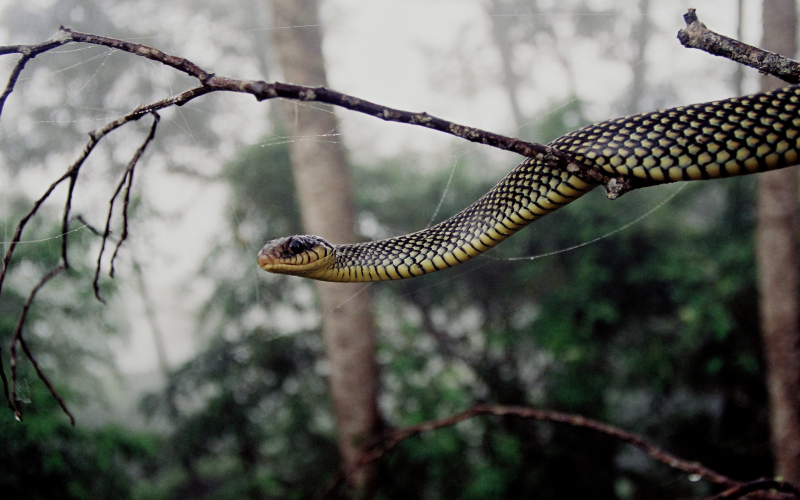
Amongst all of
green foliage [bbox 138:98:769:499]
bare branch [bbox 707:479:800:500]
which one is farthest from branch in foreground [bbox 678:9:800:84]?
green foliage [bbox 138:98:769:499]

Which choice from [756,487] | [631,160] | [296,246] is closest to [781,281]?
[631,160]

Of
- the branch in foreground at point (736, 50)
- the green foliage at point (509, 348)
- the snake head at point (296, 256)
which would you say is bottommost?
the green foliage at point (509, 348)

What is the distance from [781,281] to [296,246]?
4.49 m

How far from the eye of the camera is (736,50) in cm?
121

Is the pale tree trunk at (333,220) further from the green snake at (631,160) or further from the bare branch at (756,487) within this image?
the bare branch at (756,487)

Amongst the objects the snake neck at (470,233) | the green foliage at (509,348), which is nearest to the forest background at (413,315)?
the green foliage at (509,348)

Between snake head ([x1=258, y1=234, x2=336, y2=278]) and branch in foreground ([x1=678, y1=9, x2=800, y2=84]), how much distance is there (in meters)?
1.31

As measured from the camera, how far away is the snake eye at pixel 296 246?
5.79 feet

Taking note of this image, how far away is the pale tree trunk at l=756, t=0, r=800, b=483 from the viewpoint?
3.98 m

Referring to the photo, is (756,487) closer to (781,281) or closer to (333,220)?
(781,281)

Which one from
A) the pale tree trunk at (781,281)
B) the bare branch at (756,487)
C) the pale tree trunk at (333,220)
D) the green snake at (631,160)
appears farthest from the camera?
the pale tree trunk at (333,220)

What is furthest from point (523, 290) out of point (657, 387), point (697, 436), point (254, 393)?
point (254, 393)

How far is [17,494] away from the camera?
3.55 metres

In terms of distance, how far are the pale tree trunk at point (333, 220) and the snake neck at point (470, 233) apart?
2.85 m
